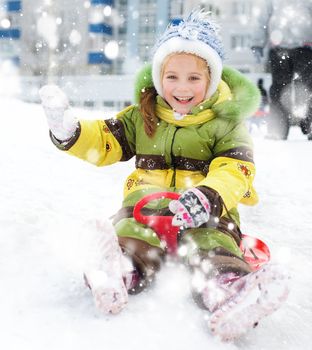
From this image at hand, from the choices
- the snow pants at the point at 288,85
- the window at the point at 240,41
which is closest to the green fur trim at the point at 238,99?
the snow pants at the point at 288,85

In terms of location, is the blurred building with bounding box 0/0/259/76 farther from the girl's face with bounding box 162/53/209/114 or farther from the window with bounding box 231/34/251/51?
the girl's face with bounding box 162/53/209/114

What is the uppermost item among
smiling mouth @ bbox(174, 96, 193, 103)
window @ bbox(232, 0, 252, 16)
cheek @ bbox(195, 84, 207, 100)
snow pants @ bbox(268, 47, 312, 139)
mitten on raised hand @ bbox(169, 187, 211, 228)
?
cheek @ bbox(195, 84, 207, 100)

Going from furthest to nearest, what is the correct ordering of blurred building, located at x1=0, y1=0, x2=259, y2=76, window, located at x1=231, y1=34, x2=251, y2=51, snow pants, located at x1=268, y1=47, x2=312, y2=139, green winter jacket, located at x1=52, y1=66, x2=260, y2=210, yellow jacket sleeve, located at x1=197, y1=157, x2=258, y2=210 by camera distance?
blurred building, located at x1=0, y1=0, x2=259, y2=76 < window, located at x1=231, y1=34, x2=251, y2=51 < snow pants, located at x1=268, y1=47, x2=312, y2=139 < green winter jacket, located at x1=52, y1=66, x2=260, y2=210 < yellow jacket sleeve, located at x1=197, y1=157, x2=258, y2=210

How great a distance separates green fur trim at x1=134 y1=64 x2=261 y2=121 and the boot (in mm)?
750

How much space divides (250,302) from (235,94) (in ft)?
3.17

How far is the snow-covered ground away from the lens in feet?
4.53

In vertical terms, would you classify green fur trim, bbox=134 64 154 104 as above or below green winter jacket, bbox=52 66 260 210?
above

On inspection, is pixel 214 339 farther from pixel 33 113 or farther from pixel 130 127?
→ pixel 33 113

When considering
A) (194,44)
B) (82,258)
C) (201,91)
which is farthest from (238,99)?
(82,258)

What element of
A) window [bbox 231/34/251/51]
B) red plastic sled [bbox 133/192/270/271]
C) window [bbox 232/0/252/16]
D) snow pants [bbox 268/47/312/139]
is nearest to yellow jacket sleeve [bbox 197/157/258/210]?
red plastic sled [bbox 133/192/270/271]

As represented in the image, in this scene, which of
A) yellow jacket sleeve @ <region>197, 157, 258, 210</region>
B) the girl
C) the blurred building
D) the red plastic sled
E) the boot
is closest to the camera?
the boot

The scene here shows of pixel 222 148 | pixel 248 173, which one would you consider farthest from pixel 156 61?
pixel 248 173

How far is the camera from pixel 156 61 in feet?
6.83

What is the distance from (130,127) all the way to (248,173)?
1.79 ft
